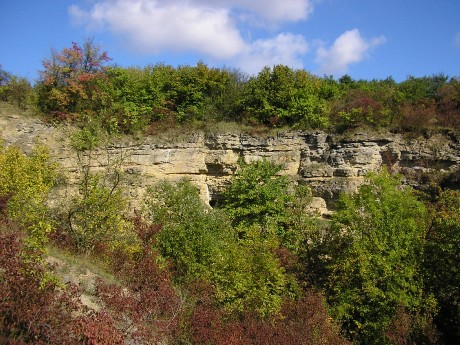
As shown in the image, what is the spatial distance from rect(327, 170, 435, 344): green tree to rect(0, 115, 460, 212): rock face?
5.55 meters

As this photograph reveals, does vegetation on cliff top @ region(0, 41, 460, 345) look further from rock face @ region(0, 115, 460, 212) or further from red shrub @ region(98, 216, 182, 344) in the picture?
rock face @ region(0, 115, 460, 212)

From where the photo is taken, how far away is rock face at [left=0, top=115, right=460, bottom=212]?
2353cm

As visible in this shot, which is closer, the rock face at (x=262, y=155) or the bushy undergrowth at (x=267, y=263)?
the bushy undergrowth at (x=267, y=263)

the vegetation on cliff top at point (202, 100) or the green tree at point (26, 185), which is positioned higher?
the vegetation on cliff top at point (202, 100)

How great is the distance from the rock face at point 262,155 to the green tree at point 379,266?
5.55 metres

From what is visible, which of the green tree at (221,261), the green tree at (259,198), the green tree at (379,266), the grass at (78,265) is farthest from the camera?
the green tree at (259,198)

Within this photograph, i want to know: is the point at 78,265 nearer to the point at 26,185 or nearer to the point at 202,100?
the point at 26,185

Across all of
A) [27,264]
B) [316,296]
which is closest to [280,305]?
[316,296]

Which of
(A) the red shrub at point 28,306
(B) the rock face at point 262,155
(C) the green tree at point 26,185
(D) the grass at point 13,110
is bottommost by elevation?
(A) the red shrub at point 28,306

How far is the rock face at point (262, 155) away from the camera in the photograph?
23531 millimetres

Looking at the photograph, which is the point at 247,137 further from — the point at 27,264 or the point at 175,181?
the point at 27,264

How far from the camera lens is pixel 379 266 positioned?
53.3ft

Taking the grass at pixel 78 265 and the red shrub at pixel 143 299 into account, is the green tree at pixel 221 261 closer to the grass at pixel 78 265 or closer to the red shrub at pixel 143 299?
the red shrub at pixel 143 299

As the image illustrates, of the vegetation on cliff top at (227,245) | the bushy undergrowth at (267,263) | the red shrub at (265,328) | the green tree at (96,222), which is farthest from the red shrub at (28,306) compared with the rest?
the green tree at (96,222)
